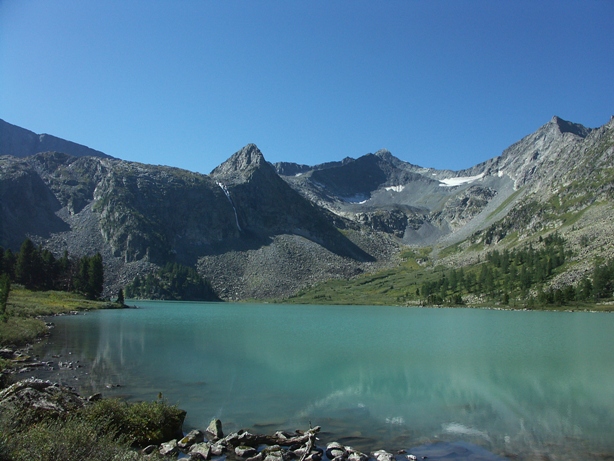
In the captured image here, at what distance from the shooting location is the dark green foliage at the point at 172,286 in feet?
597

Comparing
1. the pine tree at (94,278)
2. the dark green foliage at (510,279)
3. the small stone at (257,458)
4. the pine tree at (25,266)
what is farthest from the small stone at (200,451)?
the dark green foliage at (510,279)

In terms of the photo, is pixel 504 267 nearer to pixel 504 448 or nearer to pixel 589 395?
pixel 589 395

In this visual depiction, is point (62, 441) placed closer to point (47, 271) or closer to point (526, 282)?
point (47, 271)

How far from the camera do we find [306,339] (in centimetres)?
5400

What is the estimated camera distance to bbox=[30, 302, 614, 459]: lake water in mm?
19938

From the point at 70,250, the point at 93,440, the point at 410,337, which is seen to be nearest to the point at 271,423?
the point at 93,440

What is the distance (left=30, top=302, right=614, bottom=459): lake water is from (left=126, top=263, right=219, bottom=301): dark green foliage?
137 meters

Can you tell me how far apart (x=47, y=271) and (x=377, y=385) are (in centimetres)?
10845

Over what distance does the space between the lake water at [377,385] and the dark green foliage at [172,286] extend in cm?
13662

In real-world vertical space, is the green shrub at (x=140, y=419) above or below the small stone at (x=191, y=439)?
above

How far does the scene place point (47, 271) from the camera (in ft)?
358

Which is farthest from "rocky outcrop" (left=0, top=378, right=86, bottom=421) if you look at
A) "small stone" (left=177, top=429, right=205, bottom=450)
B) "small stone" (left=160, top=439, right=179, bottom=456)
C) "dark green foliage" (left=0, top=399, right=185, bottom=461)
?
"small stone" (left=177, top=429, right=205, bottom=450)

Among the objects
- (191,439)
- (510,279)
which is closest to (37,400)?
(191,439)

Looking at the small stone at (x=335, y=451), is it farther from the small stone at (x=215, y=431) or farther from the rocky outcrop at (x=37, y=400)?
the rocky outcrop at (x=37, y=400)
